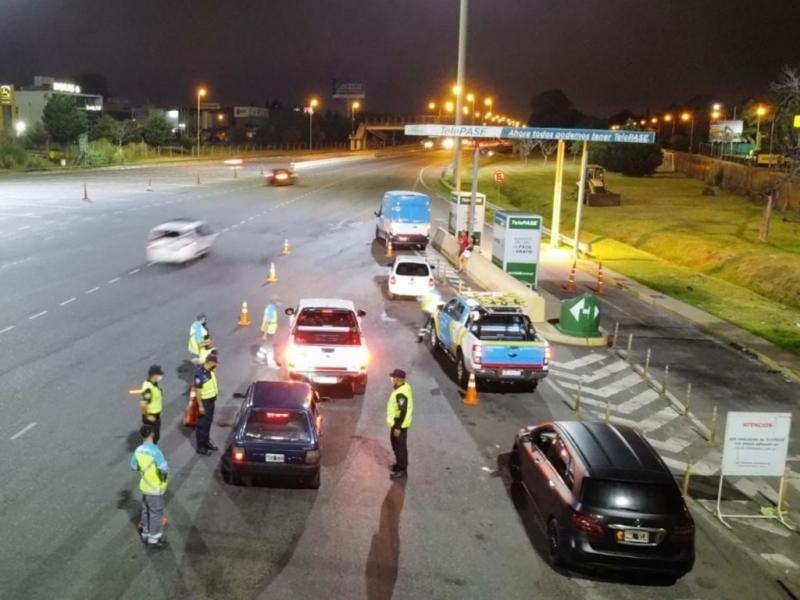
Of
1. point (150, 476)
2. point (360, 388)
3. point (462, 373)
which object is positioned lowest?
point (360, 388)

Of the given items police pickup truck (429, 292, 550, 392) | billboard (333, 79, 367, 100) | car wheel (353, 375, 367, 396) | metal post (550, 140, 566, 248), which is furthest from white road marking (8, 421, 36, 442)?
billboard (333, 79, 367, 100)

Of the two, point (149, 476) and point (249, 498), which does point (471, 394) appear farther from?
point (149, 476)

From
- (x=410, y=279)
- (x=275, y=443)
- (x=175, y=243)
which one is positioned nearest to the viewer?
(x=275, y=443)

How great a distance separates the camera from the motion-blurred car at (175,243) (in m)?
29.1

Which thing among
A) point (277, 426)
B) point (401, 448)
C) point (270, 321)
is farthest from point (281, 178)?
point (277, 426)

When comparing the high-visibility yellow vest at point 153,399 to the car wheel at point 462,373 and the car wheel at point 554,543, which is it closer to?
the car wheel at point 554,543

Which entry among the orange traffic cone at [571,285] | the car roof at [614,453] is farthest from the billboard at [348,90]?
the car roof at [614,453]

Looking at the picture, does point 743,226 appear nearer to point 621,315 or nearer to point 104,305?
point 621,315

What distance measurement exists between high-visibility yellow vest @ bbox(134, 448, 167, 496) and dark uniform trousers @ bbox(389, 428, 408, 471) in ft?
12.6

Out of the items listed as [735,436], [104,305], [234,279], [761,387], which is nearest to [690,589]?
[735,436]

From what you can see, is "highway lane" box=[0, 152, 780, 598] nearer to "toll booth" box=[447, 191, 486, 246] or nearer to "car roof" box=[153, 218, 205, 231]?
"car roof" box=[153, 218, 205, 231]

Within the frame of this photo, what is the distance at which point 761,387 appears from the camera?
18.5m

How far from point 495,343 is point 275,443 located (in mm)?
6375

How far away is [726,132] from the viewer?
95.9 metres
